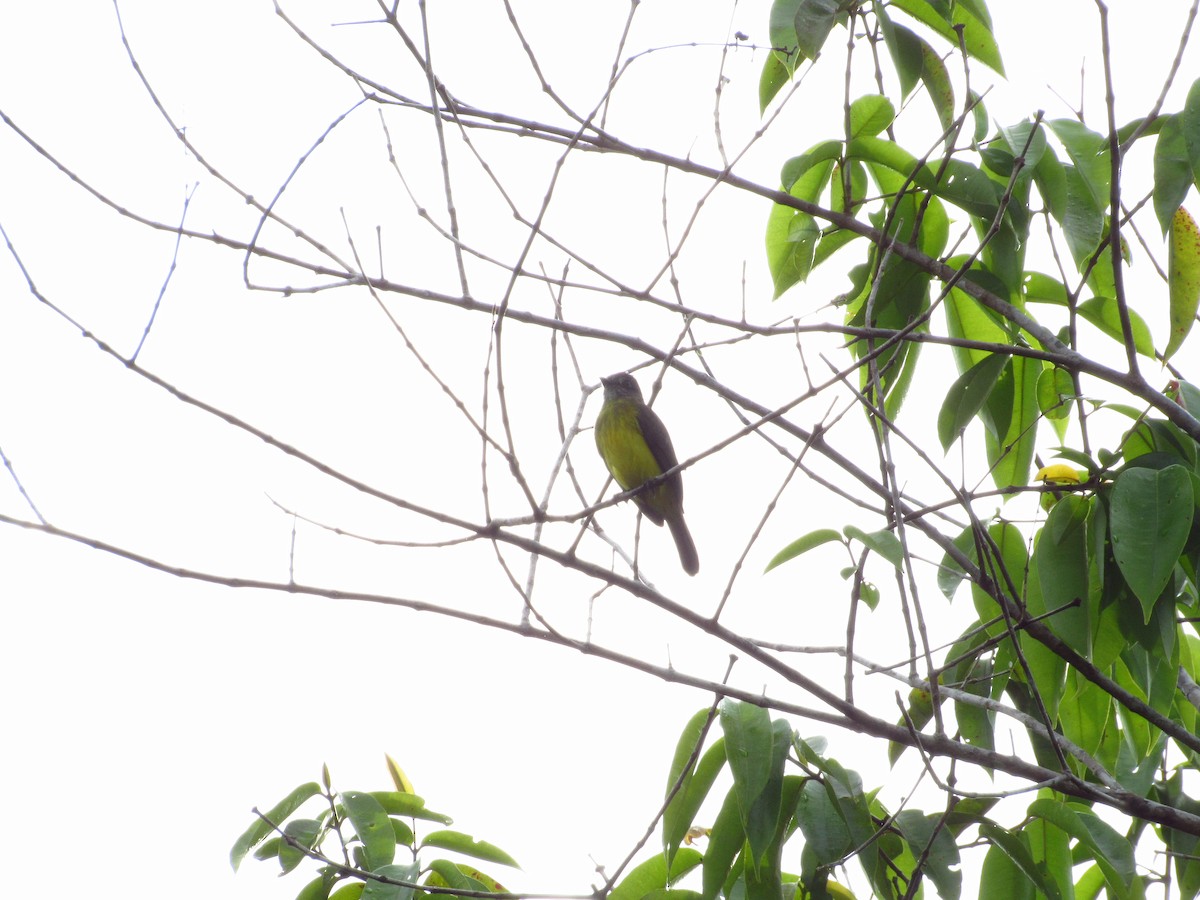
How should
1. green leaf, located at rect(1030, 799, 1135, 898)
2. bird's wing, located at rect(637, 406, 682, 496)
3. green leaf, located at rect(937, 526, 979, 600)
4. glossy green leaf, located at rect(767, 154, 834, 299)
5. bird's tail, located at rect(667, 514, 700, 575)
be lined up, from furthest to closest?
1. bird's tail, located at rect(667, 514, 700, 575)
2. bird's wing, located at rect(637, 406, 682, 496)
3. glossy green leaf, located at rect(767, 154, 834, 299)
4. green leaf, located at rect(937, 526, 979, 600)
5. green leaf, located at rect(1030, 799, 1135, 898)

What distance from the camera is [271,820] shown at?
9.58 ft

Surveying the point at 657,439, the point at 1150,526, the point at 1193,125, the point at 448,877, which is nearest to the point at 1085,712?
the point at 1150,526

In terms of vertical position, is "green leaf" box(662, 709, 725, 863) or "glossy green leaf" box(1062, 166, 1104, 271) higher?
"glossy green leaf" box(1062, 166, 1104, 271)

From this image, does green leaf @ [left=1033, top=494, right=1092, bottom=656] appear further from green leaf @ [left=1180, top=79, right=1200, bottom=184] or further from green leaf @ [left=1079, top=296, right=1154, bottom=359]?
green leaf @ [left=1180, top=79, right=1200, bottom=184]

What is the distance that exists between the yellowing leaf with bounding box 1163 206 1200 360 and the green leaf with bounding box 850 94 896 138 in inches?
31.9

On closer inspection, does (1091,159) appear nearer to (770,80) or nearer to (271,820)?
(770,80)

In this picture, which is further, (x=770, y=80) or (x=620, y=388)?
(x=620, y=388)

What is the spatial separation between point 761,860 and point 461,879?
740 mm

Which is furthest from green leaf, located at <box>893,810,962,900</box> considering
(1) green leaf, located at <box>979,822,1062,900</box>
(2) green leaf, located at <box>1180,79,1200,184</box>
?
(2) green leaf, located at <box>1180,79,1200,184</box>

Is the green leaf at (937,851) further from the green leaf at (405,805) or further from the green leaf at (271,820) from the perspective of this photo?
the green leaf at (271,820)

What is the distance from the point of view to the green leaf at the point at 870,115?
3219 mm

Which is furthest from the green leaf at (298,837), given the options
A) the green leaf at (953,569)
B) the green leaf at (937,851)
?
the green leaf at (953,569)

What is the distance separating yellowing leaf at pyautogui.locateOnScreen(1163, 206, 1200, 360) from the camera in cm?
279

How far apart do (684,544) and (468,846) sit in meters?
4.61
